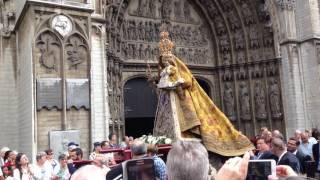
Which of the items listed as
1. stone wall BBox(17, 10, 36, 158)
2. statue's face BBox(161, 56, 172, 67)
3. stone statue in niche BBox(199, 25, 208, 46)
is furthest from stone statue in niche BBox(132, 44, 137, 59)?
statue's face BBox(161, 56, 172, 67)

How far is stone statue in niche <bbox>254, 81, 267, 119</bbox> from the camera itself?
1511 cm

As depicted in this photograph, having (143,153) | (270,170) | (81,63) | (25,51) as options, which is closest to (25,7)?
(25,51)

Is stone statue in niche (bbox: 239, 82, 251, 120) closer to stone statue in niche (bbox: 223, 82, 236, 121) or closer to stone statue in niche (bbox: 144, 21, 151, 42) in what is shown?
stone statue in niche (bbox: 223, 82, 236, 121)

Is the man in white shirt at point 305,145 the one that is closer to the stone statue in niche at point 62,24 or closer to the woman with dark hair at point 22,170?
the woman with dark hair at point 22,170

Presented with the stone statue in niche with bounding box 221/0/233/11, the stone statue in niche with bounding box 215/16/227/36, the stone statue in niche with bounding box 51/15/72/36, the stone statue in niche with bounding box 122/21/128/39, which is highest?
the stone statue in niche with bounding box 221/0/233/11

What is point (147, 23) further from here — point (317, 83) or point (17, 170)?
point (17, 170)

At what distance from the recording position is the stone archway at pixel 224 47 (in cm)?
1471

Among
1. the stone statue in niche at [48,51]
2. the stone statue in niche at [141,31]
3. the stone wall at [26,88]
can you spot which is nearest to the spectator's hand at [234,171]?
the stone wall at [26,88]

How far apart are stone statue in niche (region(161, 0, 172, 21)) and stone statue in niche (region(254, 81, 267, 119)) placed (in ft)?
13.8

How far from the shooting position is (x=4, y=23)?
11086 mm

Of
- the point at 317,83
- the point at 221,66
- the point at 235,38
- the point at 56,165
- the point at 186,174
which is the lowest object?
the point at 56,165

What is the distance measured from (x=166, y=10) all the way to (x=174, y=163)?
14.3 m

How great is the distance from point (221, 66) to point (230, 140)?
8.33 meters

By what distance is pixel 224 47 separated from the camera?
16.2 metres
